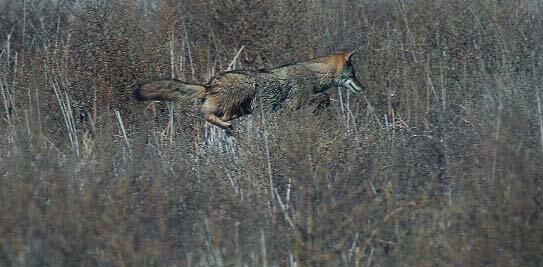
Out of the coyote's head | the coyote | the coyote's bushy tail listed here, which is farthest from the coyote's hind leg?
the coyote's head

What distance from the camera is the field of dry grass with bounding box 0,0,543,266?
4.04 meters

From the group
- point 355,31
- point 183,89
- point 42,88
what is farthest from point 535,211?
point 355,31

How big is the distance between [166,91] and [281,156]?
1.72 metres

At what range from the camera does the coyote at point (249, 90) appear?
250 inches

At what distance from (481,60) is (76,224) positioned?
397cm

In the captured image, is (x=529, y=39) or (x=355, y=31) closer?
(x=529, y=39)

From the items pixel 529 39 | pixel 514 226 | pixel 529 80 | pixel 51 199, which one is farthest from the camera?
pixel 529 39

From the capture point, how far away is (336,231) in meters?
4.14

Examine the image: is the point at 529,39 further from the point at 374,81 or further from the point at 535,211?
the point at 535,211

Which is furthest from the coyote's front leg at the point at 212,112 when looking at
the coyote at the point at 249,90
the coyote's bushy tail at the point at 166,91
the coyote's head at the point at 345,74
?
the coyote's head at the point at 345,74

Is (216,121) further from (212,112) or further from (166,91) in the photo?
(166,91)

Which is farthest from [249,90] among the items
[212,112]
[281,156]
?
[281,156]

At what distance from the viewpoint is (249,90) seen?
6539 millimetres

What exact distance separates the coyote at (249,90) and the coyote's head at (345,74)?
0.02 m
